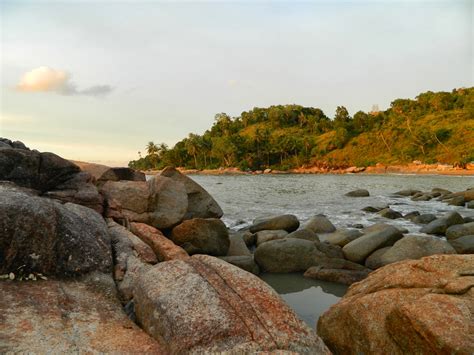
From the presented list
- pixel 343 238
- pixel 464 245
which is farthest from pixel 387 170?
pixel 464 245

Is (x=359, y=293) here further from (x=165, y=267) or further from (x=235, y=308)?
(x=165, y=267)

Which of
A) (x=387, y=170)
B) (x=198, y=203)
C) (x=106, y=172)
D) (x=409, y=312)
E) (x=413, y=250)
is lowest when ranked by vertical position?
(x=413, y=250)

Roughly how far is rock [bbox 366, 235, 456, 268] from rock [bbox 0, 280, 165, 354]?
9221 millimetres

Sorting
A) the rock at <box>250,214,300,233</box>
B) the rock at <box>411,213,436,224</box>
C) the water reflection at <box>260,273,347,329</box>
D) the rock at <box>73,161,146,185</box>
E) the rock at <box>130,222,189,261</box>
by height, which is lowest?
the water reflection at <box>260,273,347,329</box>

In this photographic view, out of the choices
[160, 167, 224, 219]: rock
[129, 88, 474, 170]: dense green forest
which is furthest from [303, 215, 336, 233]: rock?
[129, 88, 474, 170]: dense green forest

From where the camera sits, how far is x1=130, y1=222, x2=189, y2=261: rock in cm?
961

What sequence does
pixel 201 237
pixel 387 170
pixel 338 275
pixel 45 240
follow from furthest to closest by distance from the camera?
pixel 387 170 < pixel 201 237 < pixel 338 275 < pixel 45 240

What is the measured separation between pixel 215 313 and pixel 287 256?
7732mm

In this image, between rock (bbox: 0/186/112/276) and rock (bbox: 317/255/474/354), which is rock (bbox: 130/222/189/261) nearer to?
rock (bbox: 0/186/112/276)

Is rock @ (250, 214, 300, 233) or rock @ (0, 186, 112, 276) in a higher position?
rock @ (0, 186, 112, 276)

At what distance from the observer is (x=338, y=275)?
11281 millimetres

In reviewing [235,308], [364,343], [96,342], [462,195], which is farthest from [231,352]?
[462,195]

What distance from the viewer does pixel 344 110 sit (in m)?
165

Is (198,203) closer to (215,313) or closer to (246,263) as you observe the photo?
(246,263)
